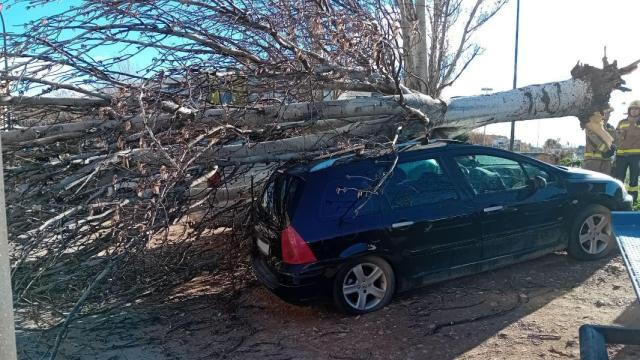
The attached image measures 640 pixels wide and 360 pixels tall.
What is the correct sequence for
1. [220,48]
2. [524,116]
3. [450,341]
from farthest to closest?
[524,116] → [220,48] → [450,341]

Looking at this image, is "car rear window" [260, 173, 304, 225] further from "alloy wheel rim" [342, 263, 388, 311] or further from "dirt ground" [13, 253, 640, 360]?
"dirt ground" [13, 253, 640, 360]

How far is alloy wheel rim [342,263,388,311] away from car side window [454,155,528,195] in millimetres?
1372

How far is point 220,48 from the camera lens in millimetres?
5504

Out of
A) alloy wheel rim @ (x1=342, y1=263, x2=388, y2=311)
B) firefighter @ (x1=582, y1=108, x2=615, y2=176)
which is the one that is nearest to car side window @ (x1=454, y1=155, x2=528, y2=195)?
alloy wheel rim @ (x1=342, y1=263, x2=388, y2=311)

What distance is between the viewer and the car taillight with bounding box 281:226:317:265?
441 centimetres

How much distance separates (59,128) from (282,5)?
108 inches

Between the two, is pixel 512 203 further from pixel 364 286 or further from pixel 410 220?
pixel 364 286

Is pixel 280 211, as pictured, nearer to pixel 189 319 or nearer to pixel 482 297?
pixel 189 319

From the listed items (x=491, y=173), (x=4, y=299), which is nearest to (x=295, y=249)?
(x=491, y=173)

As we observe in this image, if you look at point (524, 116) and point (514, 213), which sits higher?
point (524, 116)

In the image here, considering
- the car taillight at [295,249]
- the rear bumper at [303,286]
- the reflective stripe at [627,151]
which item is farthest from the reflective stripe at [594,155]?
the car taillight at [295,249]

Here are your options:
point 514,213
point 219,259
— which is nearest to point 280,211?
point 219,259

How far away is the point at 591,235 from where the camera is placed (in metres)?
5.57

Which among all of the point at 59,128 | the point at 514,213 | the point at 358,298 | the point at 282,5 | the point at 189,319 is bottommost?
the point at 189,319
